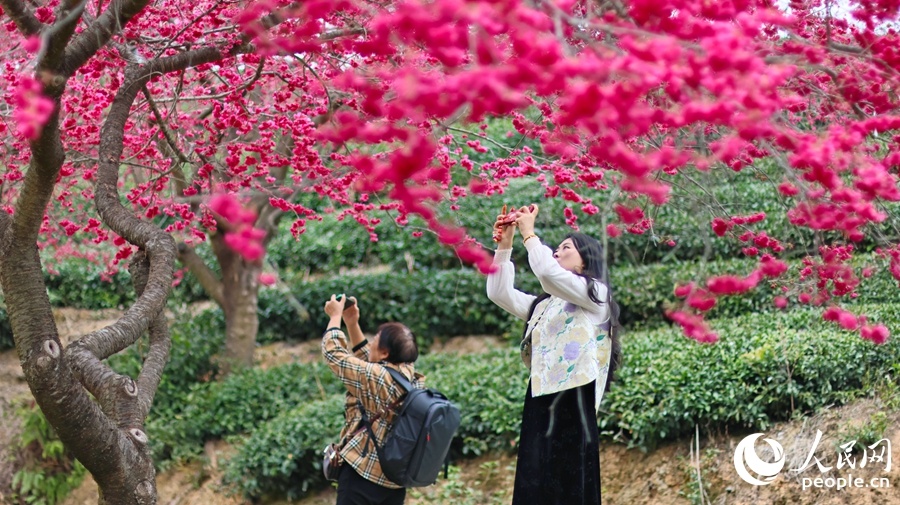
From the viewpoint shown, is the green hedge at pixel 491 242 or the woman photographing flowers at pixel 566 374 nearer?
the woman photographing flowers at pixel 566 374

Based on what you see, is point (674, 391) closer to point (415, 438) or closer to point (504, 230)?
point (415, 438)

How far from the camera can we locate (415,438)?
381cm

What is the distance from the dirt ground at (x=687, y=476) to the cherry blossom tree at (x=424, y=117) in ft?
4.06

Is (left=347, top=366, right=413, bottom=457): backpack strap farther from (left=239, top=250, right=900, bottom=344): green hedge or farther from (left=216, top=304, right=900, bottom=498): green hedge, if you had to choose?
(left=239, top=250, right=900, bottom=344): green hedge

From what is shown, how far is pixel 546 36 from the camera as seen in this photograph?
191cm

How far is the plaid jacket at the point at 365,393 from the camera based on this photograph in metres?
3.82

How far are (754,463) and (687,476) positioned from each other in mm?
398

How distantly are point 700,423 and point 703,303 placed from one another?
2888 mm

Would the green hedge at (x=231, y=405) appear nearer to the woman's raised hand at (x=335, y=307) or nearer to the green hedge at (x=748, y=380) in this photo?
the green hedge at (x=748, y=380)

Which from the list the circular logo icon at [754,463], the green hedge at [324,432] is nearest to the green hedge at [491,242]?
the green hedge at [324,432]

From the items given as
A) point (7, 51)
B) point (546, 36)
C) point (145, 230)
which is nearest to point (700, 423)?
point (145, 230)

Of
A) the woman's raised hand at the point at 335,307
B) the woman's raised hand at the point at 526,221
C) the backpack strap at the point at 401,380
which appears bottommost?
the backpack strap at the point at 401,380

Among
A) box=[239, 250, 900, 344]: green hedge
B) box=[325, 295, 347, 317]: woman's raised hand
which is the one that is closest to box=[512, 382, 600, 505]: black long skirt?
box=[325, 295, 347, 317]: woman's raised hand

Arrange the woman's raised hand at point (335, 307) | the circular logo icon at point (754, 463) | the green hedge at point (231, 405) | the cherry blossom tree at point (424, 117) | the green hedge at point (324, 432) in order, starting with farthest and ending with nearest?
the green hedge at point (231, 405), the green hedge at point (324, 432), the circular logo icon at point (754, 463), the woman's raised hand at point (335, 307), the cherry blossom tree at point (424, 117)
